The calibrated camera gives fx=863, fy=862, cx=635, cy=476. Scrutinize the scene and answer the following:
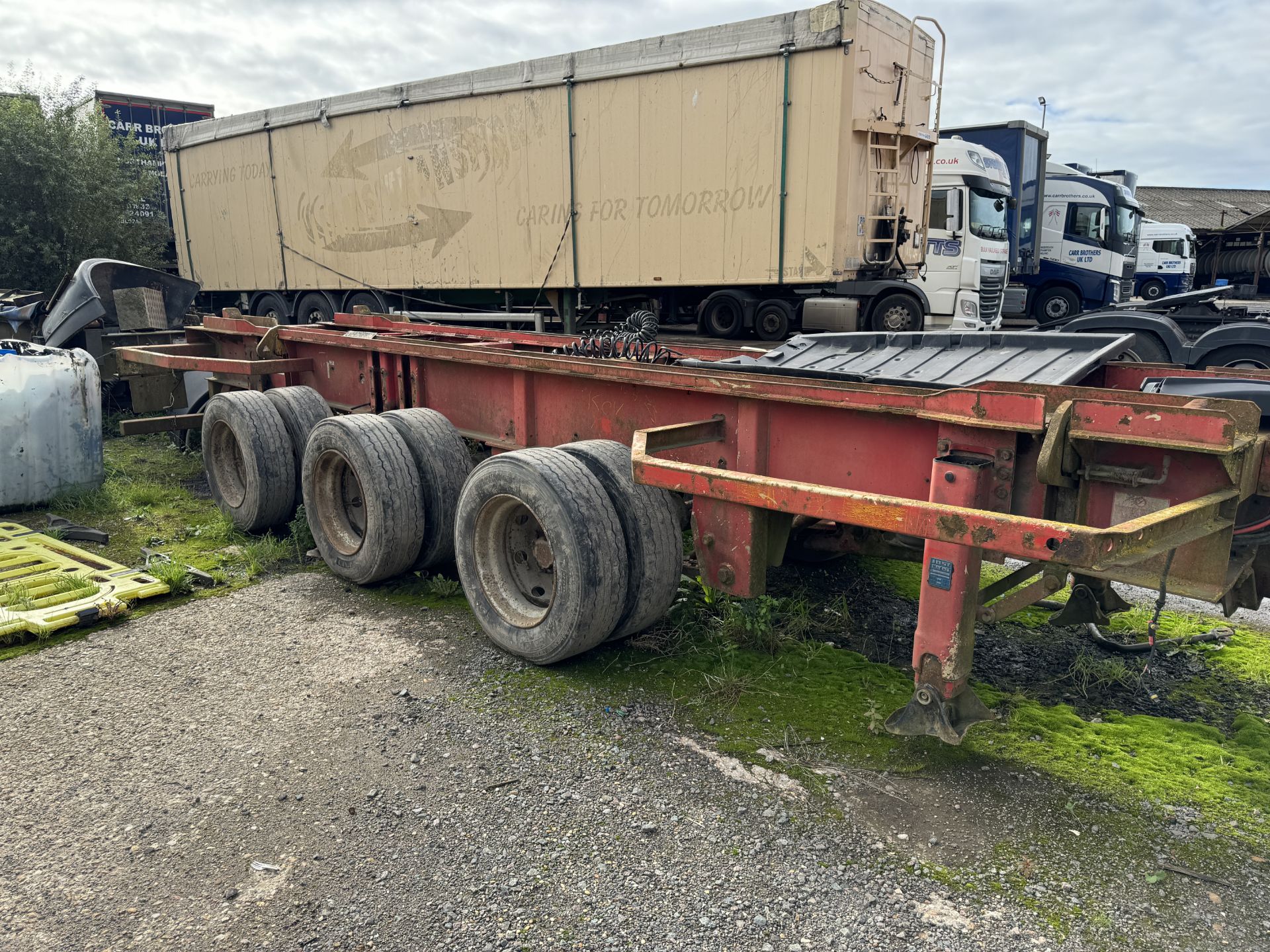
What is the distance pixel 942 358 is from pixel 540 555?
1949mm

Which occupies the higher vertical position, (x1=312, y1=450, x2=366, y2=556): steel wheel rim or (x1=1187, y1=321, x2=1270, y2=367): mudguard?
(x1=1187, y1=321, x2=1270, y2=367): mudguard

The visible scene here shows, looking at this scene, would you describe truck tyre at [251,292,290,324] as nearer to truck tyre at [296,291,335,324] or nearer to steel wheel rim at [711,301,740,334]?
truck tyre at [296,291,335,324]

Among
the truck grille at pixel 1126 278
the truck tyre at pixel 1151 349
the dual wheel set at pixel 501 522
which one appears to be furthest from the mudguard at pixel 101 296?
the truck grille at pixel 1126 278

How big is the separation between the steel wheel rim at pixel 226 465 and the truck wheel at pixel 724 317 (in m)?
6.08

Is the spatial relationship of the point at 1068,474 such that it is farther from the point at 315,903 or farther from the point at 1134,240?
the point at 1134,240

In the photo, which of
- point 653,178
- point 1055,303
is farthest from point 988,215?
point 1055,303

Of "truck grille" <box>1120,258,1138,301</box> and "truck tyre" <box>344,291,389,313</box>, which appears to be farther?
"truck grille" <box>1120,258,1138,301</box>

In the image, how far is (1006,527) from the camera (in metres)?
2.31

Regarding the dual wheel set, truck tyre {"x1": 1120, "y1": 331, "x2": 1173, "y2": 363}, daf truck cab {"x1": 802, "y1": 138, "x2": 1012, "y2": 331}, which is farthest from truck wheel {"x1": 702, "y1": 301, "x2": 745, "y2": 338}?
the dual wheel set

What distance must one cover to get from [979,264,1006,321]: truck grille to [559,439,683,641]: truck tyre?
10387 mm

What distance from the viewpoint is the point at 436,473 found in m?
4.62

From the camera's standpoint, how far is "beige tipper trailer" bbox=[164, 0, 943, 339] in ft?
29.1

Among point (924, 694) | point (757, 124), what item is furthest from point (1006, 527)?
point (757, 124)

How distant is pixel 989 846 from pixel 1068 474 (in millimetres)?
1157
